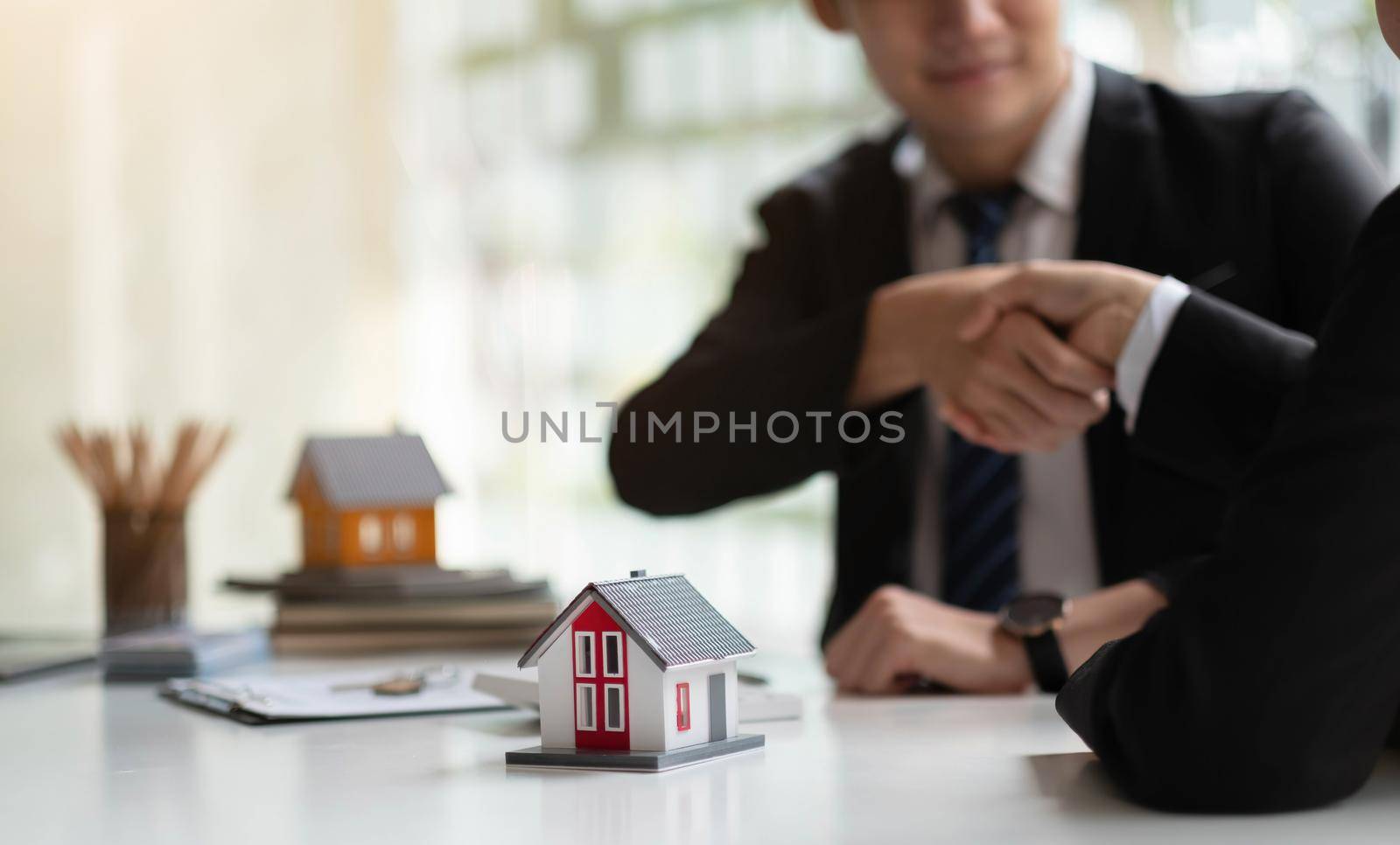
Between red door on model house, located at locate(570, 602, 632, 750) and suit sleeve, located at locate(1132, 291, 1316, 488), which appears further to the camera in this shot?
suit sleeve, located at locate(1132, 291, 1316, 488)

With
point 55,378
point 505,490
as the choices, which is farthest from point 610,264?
point 55,378

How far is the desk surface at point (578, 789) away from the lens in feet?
1.87

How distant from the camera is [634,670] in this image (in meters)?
0.68

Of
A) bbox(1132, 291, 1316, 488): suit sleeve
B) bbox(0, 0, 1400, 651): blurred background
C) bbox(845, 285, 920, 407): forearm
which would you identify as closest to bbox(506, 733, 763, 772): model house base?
bbox(1132, 291, 1316, 488): suit sleeve

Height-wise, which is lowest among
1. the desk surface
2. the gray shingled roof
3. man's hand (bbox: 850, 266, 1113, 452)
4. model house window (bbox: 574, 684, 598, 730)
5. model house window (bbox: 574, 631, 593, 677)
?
the desk surface

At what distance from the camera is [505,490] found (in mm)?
3805

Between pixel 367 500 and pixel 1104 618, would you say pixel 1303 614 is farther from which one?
pixel 367 500

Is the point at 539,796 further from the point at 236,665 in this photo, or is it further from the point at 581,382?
the point at 581,382

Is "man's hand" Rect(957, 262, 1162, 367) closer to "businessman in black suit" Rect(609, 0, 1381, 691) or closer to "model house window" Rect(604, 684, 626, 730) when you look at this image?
"businessman in black suit" Rect(609, 0, 1381, 691)

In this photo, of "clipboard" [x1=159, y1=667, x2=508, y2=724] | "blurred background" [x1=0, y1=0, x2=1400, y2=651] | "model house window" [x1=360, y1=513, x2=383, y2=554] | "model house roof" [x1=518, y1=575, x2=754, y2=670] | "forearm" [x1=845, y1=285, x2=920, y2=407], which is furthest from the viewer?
"blurred background" [x1=0, y1=0, x2=1400, y2=651]

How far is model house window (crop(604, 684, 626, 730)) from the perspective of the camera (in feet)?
2.27

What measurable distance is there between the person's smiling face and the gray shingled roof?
611 mm

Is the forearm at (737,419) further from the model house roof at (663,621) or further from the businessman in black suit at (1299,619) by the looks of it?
the businessman in black suit at (1299,619)

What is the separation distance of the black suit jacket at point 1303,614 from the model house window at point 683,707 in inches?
8.1
